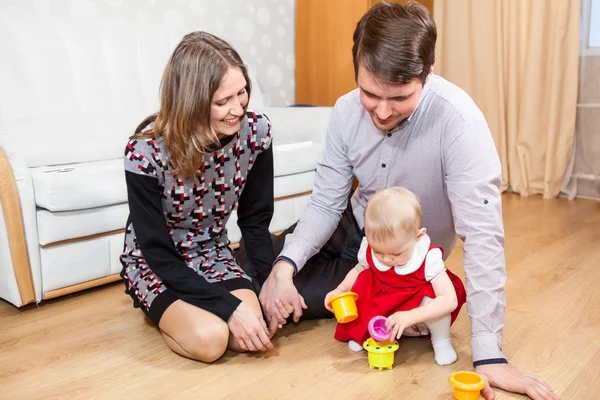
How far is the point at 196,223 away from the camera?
1622 millimetres

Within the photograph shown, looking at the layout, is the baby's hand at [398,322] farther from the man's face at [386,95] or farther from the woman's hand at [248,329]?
the man's face at [386,95]

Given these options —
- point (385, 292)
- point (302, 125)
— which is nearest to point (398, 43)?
point (385, 292)

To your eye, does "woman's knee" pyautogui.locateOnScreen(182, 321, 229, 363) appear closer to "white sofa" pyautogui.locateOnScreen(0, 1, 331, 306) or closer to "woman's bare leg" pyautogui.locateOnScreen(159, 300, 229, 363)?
"woman's bare leg" pyautogui.locateOnScreen(159, 300, 229, 363)

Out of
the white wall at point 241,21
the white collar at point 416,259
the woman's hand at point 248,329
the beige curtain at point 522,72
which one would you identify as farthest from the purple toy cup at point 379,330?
the beige curtain at point 522,72

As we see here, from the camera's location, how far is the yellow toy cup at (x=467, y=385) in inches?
48.6

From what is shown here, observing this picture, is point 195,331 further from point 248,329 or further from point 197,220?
point 197,220

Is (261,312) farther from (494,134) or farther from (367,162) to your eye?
(494,134)

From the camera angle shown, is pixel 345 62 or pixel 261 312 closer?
pixel 261 312

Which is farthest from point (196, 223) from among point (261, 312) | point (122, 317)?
point (122, 317)

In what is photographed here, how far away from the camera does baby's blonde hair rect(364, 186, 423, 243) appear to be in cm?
135

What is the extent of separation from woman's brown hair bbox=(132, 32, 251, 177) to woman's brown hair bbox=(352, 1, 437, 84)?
347 mm

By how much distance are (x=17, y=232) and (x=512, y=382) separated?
142 cm

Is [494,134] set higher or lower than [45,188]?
lower

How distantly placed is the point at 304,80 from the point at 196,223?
239cm
